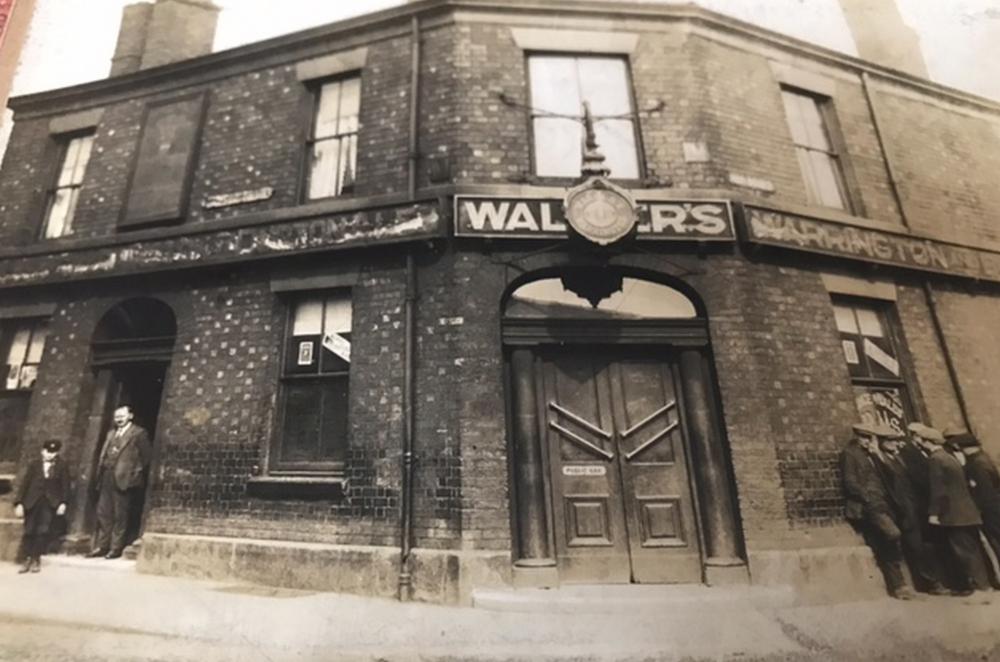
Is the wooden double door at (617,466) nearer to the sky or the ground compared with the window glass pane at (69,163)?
nearer to the ground

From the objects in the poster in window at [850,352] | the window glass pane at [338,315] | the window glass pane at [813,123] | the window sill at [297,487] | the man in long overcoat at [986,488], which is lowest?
the man in long overcoat at [986,488]

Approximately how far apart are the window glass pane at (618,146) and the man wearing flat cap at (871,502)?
3467 mm

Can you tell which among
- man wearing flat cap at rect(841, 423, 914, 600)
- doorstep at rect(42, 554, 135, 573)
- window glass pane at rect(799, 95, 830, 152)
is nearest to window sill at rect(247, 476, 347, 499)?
doorstep at rect(42, 554, 135, 573)

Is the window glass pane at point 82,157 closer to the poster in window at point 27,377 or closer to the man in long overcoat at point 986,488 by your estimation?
the poster in window at point 27,377

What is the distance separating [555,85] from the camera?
5.64 meters

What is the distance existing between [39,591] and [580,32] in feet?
24.2

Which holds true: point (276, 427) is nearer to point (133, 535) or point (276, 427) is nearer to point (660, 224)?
point (133, 535)

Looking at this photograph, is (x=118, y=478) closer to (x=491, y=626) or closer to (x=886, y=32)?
(x=491, y=626)

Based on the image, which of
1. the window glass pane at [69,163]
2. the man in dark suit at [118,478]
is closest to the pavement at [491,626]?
the man in dark suit at [118,478]

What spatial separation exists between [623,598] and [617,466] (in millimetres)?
1141

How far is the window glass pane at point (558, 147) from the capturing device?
17.5 feet

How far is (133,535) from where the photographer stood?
5629mm

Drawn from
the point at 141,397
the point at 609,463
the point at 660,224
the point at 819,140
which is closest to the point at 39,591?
the point at 141,397

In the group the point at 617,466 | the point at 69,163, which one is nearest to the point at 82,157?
the point at 69,163
